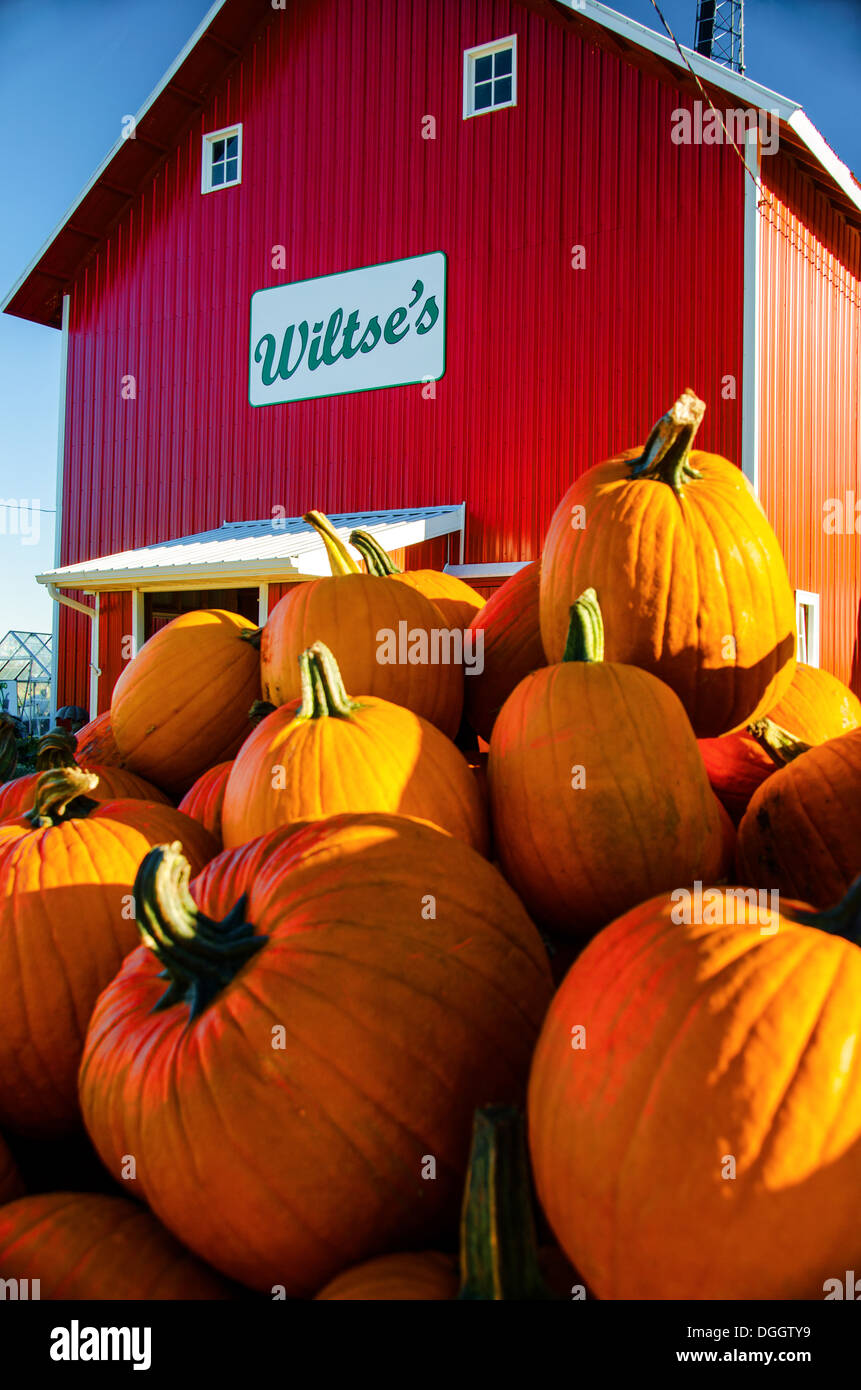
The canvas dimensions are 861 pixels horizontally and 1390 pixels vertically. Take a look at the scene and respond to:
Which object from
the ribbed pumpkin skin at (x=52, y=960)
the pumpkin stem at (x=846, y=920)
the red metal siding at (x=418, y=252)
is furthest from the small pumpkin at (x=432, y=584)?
the red metal siding at (x=418, y=252)

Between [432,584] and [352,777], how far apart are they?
121 cm

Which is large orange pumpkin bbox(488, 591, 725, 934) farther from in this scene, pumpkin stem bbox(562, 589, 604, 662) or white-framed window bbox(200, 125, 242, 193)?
white-framed window bbox(200, 125, 242, 193)

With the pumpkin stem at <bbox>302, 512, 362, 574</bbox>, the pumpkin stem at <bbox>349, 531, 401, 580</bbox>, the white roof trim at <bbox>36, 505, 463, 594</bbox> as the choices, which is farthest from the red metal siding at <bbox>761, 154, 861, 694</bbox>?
the pumpkin stem at <bbox>302, 512, 362, 574</bbox>

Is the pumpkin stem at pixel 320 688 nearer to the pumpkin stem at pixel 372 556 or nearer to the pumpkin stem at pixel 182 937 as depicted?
the pumpkin stem at pixel 182 937

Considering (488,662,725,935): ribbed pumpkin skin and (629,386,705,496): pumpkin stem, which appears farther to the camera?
(629,386,705,496): pumpkin stem

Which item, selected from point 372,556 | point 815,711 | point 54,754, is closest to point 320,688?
point 54,754

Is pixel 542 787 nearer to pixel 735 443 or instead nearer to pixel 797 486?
pixel 735 443

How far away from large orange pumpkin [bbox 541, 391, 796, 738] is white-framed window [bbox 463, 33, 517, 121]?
34.0 ft

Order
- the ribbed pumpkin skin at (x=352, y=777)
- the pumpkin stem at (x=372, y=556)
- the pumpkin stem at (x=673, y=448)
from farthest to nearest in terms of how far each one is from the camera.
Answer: the pumpkin stem at (x=372, y=556) → the pumpkin stem at (x=673, y=448) → the ribbed pumpkin skin at (x=352, y=777)

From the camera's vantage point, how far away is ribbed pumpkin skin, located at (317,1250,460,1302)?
96 cm

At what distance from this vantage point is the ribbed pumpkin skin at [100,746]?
2.59 meters

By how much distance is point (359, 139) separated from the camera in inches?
460
